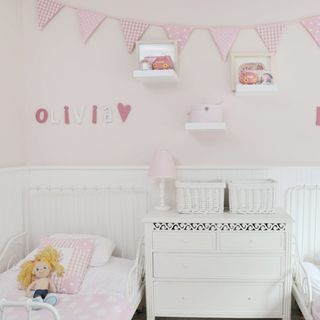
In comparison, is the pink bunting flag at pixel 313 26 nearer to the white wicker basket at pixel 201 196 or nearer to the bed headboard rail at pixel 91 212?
the white wicker basket at pixel 201 196

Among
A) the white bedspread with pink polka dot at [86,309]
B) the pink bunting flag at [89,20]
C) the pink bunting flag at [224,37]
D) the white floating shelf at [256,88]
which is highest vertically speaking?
the pink bunting flag at [89,20]

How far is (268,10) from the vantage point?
2.80 metres

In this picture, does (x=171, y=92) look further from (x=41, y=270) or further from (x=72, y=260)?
(x=41, y=270)

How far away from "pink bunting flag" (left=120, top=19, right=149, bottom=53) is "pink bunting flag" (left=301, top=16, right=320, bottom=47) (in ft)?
3.66

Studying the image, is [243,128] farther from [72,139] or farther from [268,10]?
[72,139]

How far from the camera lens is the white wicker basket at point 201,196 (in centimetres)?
259

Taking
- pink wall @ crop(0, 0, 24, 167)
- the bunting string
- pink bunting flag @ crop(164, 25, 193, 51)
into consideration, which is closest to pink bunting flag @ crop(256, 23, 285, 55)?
the bunting string

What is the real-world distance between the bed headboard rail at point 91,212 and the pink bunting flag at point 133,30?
1.08 m

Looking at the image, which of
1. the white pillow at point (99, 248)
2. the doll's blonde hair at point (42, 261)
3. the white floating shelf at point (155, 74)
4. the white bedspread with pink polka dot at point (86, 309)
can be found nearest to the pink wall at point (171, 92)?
the white floating shelf at point (155, 74)

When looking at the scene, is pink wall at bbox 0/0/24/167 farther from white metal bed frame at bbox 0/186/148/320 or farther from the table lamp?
the table lamp

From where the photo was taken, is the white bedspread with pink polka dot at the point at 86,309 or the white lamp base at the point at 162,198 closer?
the white bedspread with pink polka dot at the point at 86,309

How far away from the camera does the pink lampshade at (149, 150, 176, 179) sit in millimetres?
2684

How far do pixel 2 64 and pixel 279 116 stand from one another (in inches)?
77.3

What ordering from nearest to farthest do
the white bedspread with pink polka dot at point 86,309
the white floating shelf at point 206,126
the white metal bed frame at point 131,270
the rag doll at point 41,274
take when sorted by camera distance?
the white bedspread with pink polka dot at point 86,309 → the rag doll at point 41,274 → the white metal bed frame at point 131,270 → the white floating shelf at point 206,126
